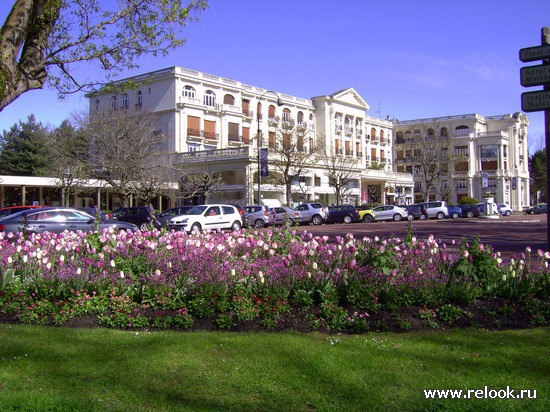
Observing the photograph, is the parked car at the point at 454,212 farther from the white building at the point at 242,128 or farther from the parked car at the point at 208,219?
the parked car at the point at 208,219

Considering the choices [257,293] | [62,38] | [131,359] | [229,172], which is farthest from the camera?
[229,172]

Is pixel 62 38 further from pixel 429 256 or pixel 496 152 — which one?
pixel 496 152

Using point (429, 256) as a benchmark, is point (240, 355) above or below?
below

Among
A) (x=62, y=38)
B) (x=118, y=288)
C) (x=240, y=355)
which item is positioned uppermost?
(x=62, y=38)

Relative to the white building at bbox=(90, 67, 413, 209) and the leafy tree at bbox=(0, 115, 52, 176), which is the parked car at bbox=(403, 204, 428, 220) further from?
the leafy tree at bbox=(0, 115, 52, 176)

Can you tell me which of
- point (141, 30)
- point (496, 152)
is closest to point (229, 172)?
point (141, 30)

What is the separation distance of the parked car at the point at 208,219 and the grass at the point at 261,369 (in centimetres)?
1990

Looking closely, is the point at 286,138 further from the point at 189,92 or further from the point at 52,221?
the point at 52,221

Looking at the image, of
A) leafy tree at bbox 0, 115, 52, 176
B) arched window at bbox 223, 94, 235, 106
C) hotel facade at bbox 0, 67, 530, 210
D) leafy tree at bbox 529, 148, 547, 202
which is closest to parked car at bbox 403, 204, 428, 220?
hotel facade at bbox 0, 67, 530, 210

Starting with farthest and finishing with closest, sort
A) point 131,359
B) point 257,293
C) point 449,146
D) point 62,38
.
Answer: point 449,146, point 62,38, point 257,293, point 131,359

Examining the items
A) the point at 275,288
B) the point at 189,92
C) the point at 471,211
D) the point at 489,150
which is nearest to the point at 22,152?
the point at 189,92

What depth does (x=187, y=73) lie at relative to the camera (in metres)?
50.8

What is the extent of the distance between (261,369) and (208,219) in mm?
22828

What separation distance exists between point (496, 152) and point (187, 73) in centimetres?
5558
